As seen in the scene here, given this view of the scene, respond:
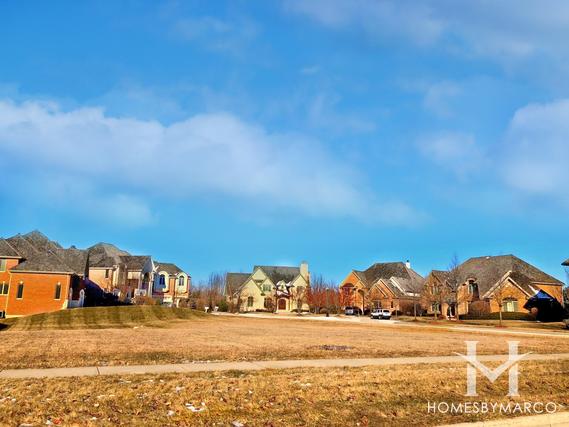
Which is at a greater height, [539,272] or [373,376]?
[539,272]

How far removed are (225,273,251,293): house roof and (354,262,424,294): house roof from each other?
90.1 ft

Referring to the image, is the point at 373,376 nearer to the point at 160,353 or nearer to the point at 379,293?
the point at 160,353

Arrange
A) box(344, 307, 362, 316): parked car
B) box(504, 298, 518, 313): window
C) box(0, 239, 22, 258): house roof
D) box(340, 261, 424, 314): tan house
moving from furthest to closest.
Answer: box(344, 307, 362, 316): parked car → box(340, 261, 424, 314): tan house → box(504, 298, 518, 313): window → box(0, 239, 22, 258): house roof

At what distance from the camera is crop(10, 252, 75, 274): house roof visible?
168ft

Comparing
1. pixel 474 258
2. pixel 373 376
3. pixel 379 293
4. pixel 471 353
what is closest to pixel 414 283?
pixel 379 293

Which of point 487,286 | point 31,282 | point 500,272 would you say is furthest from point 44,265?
point 500,272

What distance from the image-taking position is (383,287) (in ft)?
273

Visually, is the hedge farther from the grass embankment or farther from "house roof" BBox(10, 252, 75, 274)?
"house roof" BBox(10, 252, 75, 274)

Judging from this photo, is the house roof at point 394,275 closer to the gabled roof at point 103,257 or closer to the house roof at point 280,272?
the house roof at point 280,272

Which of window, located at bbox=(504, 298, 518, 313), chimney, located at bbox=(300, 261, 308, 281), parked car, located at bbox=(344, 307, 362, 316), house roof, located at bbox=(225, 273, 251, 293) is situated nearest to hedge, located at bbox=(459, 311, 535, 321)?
window, located at bbox=(504, 298, 518, 313)

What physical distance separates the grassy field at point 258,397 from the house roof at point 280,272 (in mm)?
86604

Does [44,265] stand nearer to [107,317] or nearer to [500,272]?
[107,317]

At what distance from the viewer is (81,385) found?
9617 millimetres

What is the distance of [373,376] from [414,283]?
7841 cm
